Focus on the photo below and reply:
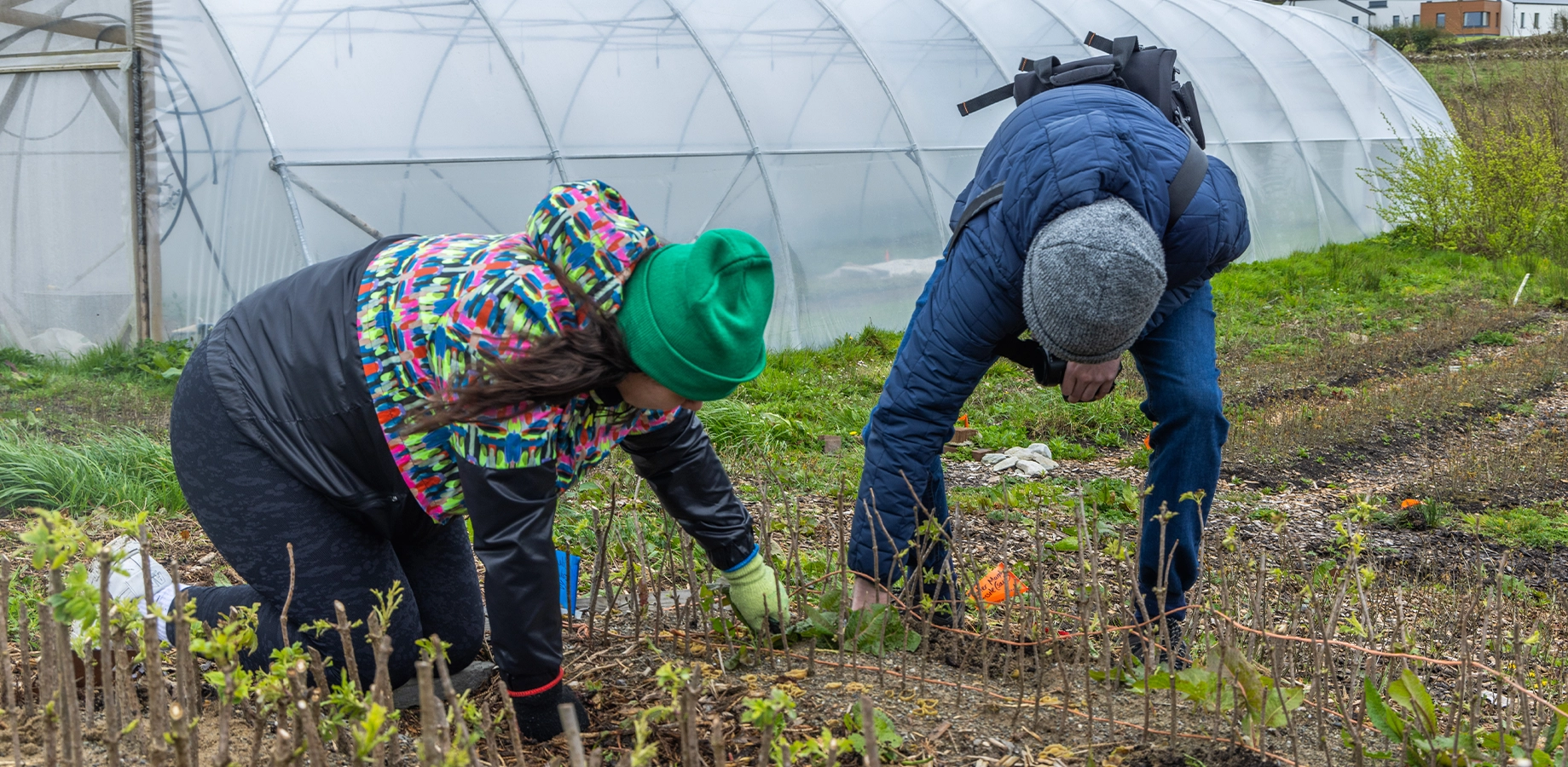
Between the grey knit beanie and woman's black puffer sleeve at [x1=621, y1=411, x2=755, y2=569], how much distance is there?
71 centimetres

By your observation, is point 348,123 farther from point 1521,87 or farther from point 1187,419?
point 1521,87

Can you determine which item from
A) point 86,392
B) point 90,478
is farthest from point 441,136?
point 90,478

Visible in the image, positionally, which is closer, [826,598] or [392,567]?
[392,567]

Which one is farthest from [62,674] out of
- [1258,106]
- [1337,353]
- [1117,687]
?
[1258,106]

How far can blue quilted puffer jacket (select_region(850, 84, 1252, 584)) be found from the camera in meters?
2.24

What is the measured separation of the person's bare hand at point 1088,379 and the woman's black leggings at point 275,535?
140 cm

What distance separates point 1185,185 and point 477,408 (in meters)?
1.52

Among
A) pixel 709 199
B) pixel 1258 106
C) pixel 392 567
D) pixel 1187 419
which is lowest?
pixel 392 567

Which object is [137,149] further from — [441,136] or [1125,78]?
[1125,78]

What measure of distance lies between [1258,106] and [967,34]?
409 centimetres

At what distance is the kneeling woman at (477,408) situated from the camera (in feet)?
5.70

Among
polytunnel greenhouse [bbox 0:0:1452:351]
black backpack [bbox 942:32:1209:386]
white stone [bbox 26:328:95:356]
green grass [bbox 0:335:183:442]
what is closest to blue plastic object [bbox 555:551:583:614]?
black backpack [bbox 942:32:1209:386]

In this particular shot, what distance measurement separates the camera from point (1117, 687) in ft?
8.02

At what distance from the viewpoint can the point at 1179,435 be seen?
2.56 meters
